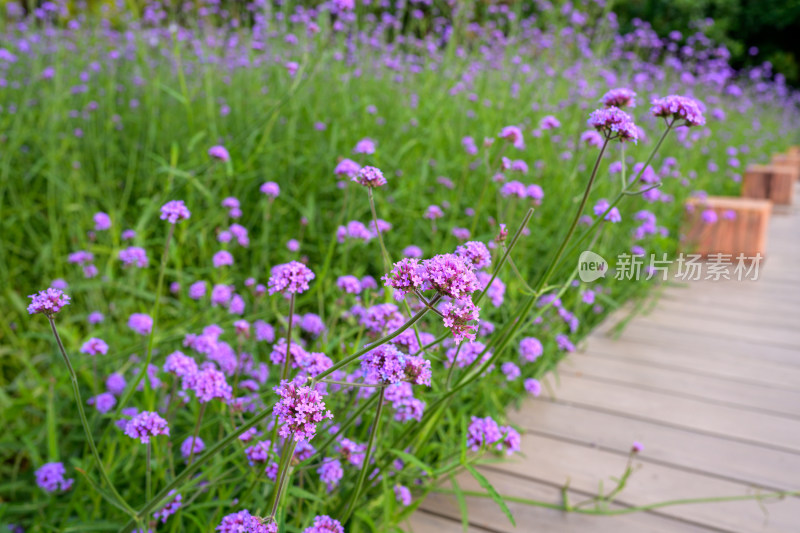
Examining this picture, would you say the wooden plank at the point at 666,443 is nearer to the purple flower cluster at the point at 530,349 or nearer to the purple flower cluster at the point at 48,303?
the purple flower cluster at the point at 530,349

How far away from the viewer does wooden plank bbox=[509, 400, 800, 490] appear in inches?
76.5

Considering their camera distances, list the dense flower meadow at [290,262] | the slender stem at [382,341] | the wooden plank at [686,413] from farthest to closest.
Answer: the wooden plank at [686,413], the dense flower meadow at [290,262], the slender stem at [382,341]

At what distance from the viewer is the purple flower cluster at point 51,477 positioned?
155 cm

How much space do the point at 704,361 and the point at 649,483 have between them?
3.27 feet

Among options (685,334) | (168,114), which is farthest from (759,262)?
(168,114)

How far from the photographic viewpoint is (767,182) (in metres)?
5.47

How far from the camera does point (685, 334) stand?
295 centimetres

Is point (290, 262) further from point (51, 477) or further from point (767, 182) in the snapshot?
point (767, 182)

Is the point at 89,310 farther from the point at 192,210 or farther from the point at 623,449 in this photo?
the point at 623,449

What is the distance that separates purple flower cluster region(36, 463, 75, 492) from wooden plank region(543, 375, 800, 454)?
152 centimetres

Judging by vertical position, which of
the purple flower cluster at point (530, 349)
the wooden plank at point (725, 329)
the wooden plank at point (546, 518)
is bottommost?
the wooden plank at point (546, 518)

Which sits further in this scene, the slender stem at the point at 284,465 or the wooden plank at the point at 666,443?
the wooden plank at the point at 666,443

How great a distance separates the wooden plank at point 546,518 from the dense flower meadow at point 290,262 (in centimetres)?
10

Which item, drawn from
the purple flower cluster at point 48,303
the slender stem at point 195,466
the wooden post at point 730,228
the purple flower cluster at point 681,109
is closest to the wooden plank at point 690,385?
the purple flower cluster at point 681,109
